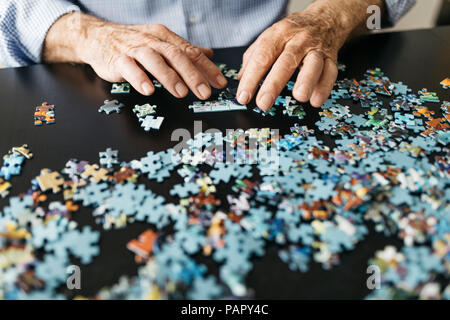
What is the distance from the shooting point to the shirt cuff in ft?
5.28

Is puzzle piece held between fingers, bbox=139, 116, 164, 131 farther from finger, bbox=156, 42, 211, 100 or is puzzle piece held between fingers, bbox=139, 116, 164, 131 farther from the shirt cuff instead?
the shirt cuff

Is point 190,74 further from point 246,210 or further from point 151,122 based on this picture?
point 246,210

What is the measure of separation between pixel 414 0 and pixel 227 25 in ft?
3.55

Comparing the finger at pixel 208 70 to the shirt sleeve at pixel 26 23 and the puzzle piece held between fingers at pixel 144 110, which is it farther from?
the shirt sleeve at pixel 26 23

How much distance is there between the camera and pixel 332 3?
1727 mm

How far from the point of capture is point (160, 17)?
1731 millimetres

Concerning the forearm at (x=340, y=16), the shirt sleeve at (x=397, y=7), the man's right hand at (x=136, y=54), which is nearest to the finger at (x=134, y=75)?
the man's right hand at (x=136, y=54)

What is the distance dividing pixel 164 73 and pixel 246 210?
0.68 meters

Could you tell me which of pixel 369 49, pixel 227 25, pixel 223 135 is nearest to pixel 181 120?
pixel 223 135

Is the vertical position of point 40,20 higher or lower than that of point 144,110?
higher

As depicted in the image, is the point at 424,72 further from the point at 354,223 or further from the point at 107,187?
the point at 107,187

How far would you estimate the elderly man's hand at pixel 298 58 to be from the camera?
4.09 feet

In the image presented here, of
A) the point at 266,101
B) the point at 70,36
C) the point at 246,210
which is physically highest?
the point at 70,36

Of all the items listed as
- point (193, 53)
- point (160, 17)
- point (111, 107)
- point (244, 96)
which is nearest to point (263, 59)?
point (244, 96)
